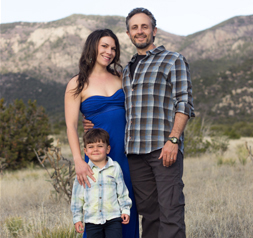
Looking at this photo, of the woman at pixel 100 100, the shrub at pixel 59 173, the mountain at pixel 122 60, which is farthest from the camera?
the mountain at pixel 122 60

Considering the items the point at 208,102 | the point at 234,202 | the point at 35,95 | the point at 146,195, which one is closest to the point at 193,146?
the point at 234,202

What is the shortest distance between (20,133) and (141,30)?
9383 millimetres

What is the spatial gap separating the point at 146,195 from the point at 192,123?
32.0ft

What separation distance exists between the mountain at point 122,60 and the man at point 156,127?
3390 cm

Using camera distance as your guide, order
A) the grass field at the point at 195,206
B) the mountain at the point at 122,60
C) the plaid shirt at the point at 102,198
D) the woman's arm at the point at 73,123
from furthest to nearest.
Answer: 1. the mountain at the point at 122,60
2. the grass field at the point at 195,206
3. the woman's arm at the point at 73,123
4. the plaid shirt at the point at 102,198

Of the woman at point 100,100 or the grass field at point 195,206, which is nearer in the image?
the woman at point 100,100

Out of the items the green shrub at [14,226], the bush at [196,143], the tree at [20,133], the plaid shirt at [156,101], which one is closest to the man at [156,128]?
the plaid shirt at [156,101]

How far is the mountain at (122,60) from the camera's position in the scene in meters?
41.0

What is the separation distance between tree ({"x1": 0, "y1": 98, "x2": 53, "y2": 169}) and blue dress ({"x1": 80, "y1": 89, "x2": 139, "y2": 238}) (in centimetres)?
876

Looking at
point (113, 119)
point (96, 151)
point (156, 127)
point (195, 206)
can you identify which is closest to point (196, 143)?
point (195, 206)

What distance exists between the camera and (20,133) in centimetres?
1125

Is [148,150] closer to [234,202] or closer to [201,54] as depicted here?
[234,202]

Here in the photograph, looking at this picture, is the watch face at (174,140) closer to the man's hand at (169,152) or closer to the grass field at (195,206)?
the man's hand at (169,152)

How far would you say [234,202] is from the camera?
195 inches
